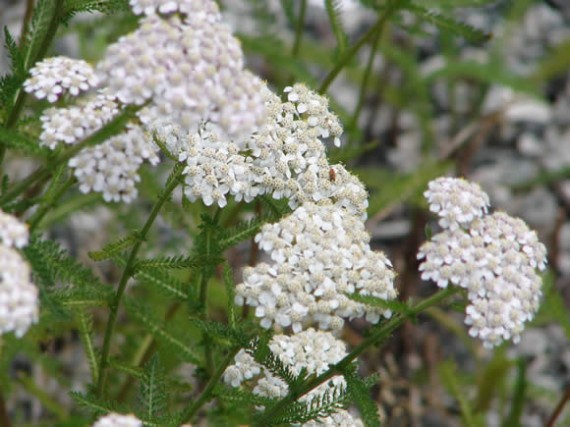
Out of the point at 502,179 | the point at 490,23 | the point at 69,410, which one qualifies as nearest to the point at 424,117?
the point at 502,179

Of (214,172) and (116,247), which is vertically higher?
(214,172)

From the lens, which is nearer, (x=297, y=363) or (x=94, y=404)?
(x=94, y=404)

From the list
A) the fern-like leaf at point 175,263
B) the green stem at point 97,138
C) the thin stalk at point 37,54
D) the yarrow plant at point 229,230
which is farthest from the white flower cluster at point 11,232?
the thin stalk at point 37,54

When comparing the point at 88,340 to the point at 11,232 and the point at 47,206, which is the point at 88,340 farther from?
the point at 11,232

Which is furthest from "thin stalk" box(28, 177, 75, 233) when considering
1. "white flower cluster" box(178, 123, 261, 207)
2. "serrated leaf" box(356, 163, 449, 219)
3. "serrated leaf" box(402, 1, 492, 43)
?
"serrated leaf" box(356, 163, 449, 219)

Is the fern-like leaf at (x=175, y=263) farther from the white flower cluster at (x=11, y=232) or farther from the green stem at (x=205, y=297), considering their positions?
the white flower cluster at (x=11, y=232)

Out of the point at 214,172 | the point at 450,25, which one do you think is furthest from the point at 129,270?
the point at 450,25
